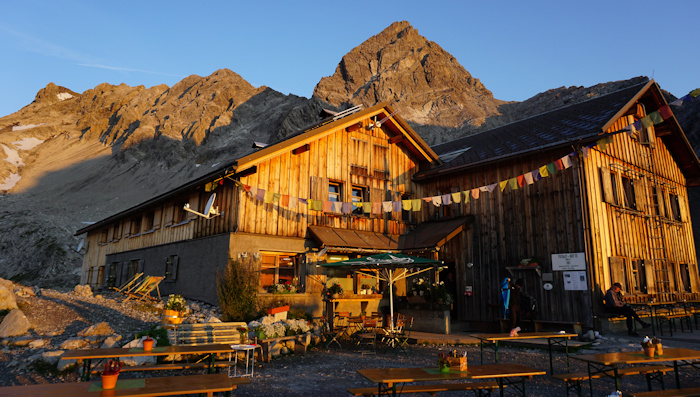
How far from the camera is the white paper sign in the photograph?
1323 centimetres

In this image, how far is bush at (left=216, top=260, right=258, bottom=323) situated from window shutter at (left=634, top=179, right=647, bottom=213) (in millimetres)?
14331

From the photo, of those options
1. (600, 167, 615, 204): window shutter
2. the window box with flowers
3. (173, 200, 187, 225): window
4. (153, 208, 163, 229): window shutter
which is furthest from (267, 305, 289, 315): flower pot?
(600, 167, 615, 204): window shutter

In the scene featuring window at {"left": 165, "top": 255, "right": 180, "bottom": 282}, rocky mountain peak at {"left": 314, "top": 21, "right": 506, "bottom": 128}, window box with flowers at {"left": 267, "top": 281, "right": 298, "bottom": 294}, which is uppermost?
rocky mountain peak at {"left": 314, "top": 21, "right": 506, "bottom": 128}

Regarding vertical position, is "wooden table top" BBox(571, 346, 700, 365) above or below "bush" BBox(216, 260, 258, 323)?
below

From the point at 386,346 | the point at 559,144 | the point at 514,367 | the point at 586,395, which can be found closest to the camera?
the point at 514,367

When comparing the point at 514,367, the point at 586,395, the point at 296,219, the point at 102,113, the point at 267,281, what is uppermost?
the point at 102,113

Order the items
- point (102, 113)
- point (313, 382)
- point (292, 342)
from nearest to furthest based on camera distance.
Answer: point (313, 382) < point (292, 342) < point (102, 113)

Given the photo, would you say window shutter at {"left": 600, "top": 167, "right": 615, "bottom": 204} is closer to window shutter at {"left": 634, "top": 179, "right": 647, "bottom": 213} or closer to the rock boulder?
window shutter at {"left": 634, "top": 179, "right": 647, "bottom": 213}

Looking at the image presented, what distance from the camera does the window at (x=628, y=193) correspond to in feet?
52.3

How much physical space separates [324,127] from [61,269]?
124ft

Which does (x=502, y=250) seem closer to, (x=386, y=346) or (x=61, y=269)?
(x=386, y=346)

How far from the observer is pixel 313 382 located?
784cm

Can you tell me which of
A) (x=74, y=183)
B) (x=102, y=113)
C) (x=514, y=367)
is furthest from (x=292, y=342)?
(x=102, y=113)

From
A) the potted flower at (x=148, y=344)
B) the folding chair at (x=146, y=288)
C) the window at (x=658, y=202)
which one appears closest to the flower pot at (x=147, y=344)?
the potted flower at (x=148, y=344)
